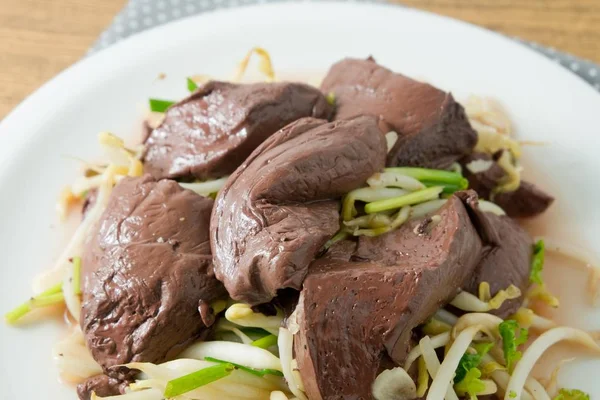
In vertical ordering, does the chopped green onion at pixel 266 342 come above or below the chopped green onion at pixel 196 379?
above

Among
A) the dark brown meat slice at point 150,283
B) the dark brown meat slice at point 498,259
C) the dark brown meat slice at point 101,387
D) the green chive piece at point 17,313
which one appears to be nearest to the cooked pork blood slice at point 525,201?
the dark brown meat slice at point 498,259

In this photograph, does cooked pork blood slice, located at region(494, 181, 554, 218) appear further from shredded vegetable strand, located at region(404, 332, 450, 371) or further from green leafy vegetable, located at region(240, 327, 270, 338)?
green leafy vegetable, located at region(240, 327, 270, 338)

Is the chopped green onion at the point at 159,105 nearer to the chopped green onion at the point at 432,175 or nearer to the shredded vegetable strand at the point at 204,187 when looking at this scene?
the shredded vegetable strand at the point at 204,187

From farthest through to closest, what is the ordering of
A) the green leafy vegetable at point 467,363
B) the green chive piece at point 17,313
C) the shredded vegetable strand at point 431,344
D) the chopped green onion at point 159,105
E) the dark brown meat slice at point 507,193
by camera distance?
the chopped green onion at point 159,105 < the dark brown meat slice at point 507,193 < the green chive piece at point 17,313 < the green leafy vegetable at point 467,363 < the shredded vegetable strand at point 431,344

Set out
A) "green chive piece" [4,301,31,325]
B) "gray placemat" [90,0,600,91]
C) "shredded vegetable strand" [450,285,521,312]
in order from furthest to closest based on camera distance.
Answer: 1. "gray placemat" [90,0,600,91]
2. "green chive piece" [4,301,31,325]
3. "shredded vegetable strand" [450,285,521,312]

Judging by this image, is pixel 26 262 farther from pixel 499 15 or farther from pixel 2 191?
pixel 499 15

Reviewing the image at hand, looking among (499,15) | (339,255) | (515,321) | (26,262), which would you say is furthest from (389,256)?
(499,15)

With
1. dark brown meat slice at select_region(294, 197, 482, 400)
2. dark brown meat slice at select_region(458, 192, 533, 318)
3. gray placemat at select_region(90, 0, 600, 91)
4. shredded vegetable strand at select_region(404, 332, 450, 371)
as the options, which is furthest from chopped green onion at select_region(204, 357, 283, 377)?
gray placemat at select_region(90, 0, 600, 91)
